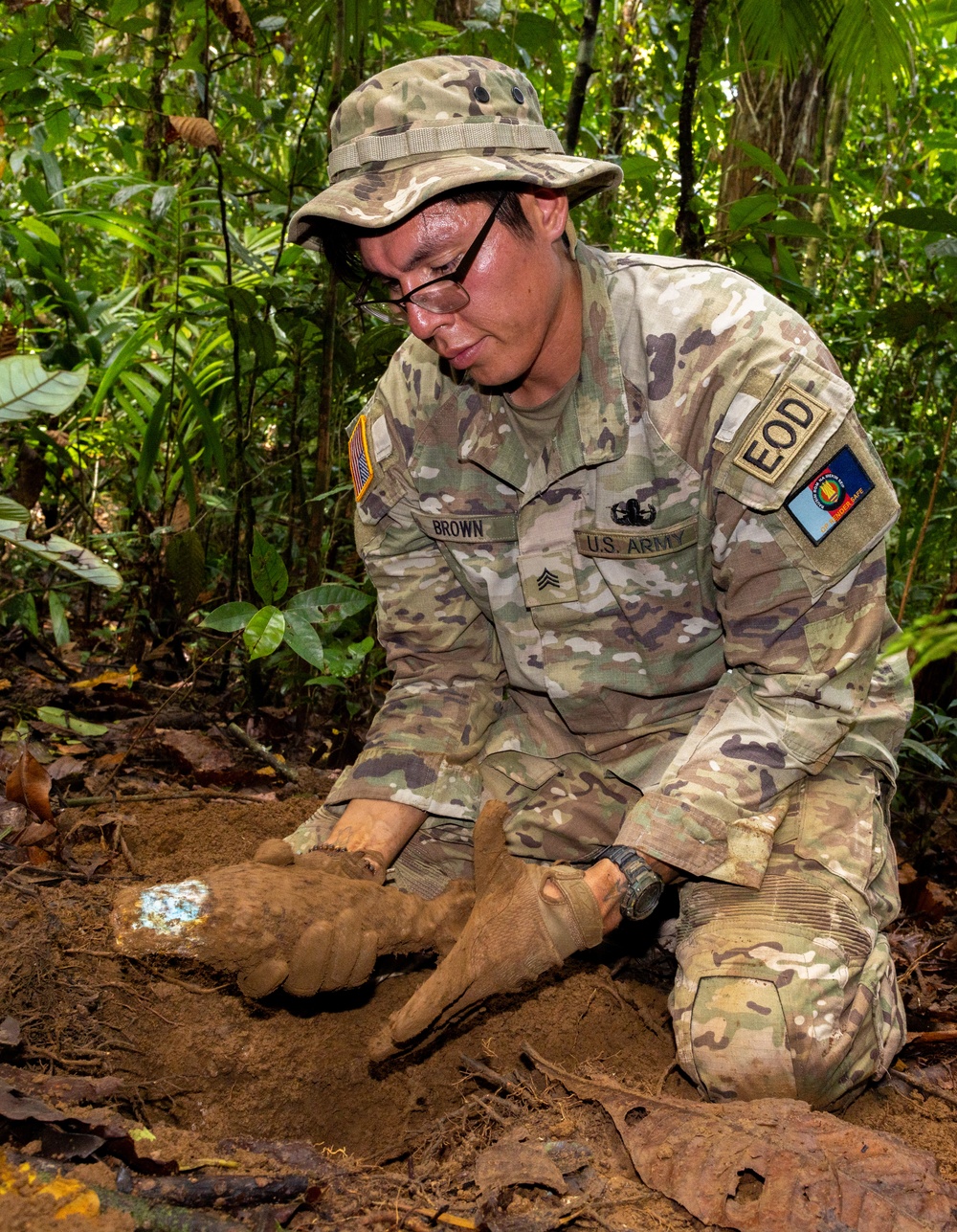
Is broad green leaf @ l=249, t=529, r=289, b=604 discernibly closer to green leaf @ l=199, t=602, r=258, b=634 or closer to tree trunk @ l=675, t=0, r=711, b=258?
green leaf @ l=199, t=602, r=258, b=634

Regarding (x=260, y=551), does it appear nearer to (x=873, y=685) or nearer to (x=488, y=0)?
(x=873, y=685)

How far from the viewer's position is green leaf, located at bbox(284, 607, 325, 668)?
7.65ft

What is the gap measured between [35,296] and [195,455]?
2.48 ft

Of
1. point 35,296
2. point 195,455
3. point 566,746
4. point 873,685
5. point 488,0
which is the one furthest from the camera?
point 195,455

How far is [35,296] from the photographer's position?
A: 11.9 feet

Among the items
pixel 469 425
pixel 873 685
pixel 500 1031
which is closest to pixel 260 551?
pixel 469 425

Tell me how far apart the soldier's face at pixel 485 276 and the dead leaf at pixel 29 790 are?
1.25 metres

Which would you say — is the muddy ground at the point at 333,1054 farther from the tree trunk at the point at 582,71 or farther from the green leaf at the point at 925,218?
the tree trunk at the point at 582,71

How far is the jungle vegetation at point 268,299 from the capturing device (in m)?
2.96

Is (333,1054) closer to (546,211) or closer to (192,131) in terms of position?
(546,211)

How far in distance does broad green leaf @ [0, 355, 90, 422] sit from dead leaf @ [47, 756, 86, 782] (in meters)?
1.01

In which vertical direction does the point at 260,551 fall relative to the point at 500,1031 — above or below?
above

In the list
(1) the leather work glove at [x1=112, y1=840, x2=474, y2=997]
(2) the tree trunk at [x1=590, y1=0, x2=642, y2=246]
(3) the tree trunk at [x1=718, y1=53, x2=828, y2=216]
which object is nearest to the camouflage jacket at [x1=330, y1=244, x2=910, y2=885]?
(1) the leather work glove at [x1=112, y1=840, x2=474, y2=997]

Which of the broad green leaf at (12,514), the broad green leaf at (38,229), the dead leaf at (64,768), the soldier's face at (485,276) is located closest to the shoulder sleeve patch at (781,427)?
the soldier's face at (485,276)
